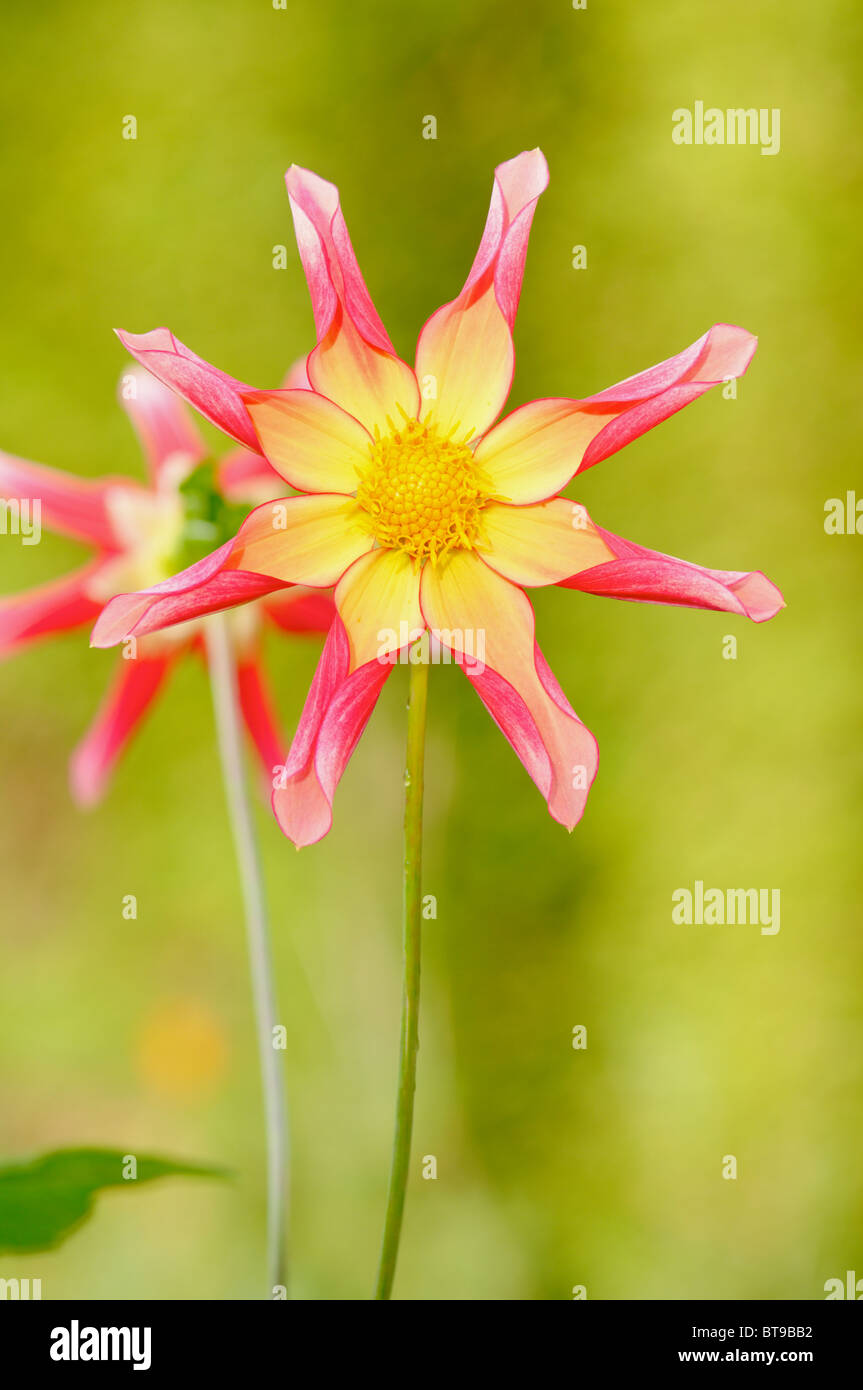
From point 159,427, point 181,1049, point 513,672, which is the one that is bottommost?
point 181,1049

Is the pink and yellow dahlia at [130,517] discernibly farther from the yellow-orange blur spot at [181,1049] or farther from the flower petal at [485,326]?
the yellow-orange blur spot at [181,1049]

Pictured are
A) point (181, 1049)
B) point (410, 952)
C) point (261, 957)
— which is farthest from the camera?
point (181, 1049)

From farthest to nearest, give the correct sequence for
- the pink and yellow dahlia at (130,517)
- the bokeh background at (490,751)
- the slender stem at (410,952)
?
the bokeh background at (490,751)
the pink and yellow dahlia at (130,517)
the slender stem at (410,952)

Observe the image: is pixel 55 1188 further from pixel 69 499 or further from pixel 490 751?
pixel 490 751

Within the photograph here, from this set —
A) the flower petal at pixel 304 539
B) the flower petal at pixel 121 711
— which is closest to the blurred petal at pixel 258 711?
the flower petal at pixel 121 711

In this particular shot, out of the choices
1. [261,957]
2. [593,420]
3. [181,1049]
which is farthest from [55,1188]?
[181,1049]

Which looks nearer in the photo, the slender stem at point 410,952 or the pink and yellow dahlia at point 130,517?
the slender stem at point 410,952

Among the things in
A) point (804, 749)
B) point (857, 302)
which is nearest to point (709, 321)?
point (857, 302)

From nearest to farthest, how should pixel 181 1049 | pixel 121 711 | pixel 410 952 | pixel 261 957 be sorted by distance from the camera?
pixel 410 952, pixel 261 957, pixel 121 711, pixel 181 1049
